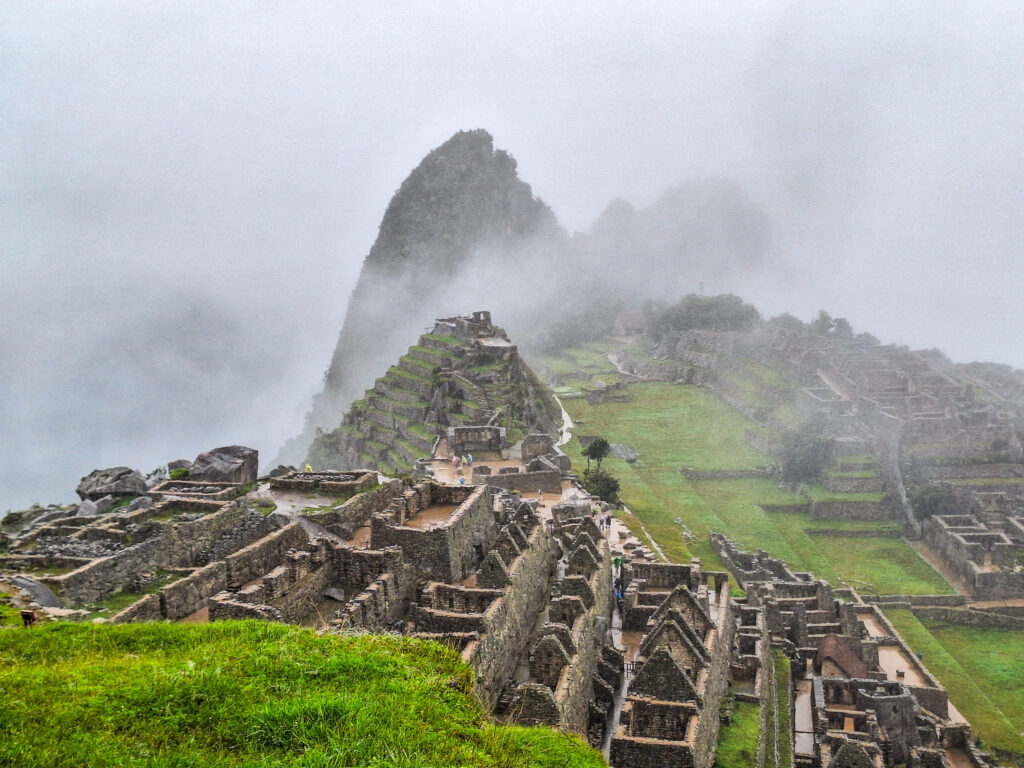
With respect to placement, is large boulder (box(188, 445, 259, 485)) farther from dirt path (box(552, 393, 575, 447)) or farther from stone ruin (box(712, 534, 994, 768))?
dirt path (box(552, 393, 575, 447))

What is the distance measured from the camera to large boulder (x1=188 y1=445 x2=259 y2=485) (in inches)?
1064

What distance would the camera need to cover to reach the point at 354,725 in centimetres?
857

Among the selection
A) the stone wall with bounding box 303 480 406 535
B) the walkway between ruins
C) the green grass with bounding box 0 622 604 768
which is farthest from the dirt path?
the green grass with bounding box 0 622 604 768

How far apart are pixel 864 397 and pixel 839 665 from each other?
51825 millimetres

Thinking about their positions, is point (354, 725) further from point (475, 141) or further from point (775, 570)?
point (475, 141)

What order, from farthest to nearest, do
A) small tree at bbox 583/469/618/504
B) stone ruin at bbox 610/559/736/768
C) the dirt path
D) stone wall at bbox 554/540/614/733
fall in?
the dirt path < small tree at bbox 583/469/618/504 < stone ruin at bbox 610/559/736/768 < stone wall at bbox 554/540/614/733

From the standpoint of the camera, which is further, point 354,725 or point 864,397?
point 864,397

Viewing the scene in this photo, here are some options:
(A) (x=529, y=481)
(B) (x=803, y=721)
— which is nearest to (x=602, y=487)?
(A) (x=529, y=481)

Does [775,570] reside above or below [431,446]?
below

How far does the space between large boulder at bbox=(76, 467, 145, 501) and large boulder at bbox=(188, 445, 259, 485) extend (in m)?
1.95

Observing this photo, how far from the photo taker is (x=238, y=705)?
895 cm

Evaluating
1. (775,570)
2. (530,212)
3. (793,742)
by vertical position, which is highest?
(530,212)

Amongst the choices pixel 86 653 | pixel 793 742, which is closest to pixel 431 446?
pixel 793 742

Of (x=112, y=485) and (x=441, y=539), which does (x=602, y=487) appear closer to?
(x=441, y=539)
